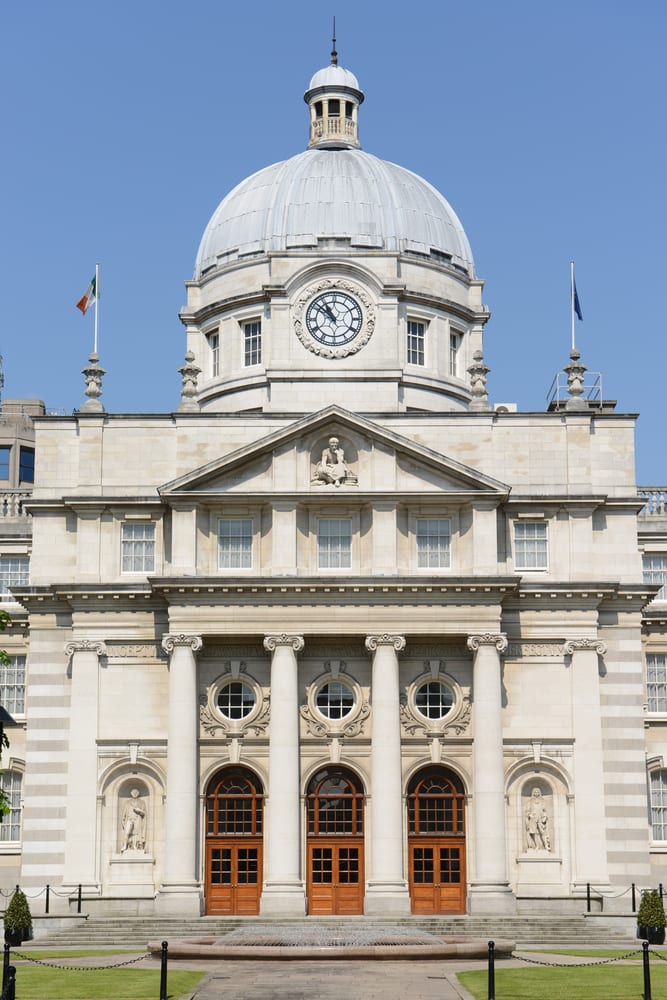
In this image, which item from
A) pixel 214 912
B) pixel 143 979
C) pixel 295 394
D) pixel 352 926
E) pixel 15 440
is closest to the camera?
pixel 143 979

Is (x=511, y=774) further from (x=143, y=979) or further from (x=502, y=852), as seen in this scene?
(x=143, y=979)

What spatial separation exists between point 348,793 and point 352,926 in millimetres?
5988

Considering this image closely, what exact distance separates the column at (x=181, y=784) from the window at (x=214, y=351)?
16.8 m

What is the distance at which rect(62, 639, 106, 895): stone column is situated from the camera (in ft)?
186

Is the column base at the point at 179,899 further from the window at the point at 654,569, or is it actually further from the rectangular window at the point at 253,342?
the window at the point at 654,569

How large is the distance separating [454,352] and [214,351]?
1017 centimetres

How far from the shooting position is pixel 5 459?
104938 millimetres

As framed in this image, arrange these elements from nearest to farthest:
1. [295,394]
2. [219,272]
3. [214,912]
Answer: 1. [214,912]
2. [295,394]
3. [219,272]

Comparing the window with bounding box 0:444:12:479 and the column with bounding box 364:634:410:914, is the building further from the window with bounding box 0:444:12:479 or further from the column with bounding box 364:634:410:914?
the window with bounding box 0:444:12:479

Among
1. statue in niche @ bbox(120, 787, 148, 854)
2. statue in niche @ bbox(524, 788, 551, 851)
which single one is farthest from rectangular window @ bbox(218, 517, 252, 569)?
statue in niche @ bbox(524, 788, 551, 851)

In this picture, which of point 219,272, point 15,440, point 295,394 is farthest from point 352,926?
point 15,440

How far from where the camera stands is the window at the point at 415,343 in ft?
224

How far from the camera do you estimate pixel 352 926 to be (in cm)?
5275

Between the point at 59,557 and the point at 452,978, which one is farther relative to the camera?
the point at 59,557
